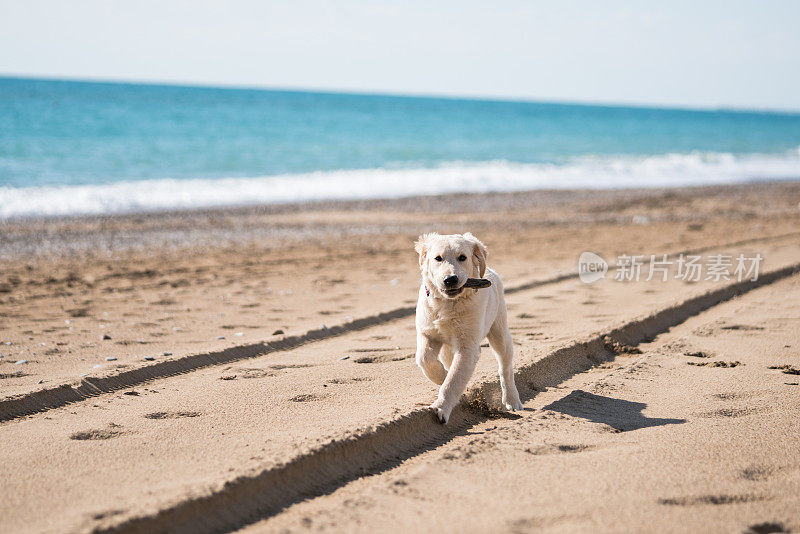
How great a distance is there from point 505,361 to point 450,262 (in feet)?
3.13

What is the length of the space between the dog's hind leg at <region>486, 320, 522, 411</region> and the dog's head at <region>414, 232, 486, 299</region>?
44cm

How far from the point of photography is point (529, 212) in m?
19.3

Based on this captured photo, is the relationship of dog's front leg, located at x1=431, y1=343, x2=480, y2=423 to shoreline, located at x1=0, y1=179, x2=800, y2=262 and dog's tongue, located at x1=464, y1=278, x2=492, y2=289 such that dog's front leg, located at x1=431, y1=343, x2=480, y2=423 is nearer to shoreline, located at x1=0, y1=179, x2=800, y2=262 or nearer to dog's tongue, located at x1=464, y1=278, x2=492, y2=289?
dog's tongue, located at x1=464, y1=278, x2=492, y2=289

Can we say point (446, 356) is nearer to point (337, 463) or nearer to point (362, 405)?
point (362, 405)

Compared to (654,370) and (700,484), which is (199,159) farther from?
(700,484)

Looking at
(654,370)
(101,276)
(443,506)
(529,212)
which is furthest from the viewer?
(529,212)

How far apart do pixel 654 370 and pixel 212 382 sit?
3.44 meters


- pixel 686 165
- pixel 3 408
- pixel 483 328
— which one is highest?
pixel 686 165

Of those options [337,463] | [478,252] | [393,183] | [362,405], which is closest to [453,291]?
[478,252]

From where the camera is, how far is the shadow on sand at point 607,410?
464cm

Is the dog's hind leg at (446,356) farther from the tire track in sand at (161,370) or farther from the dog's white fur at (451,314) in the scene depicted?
the tire track in sand at (161,370)

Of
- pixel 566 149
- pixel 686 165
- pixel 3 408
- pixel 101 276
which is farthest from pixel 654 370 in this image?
pixel 566 149

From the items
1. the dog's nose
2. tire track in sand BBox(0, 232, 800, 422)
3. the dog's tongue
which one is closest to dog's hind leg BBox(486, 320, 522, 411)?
the dog's tongue

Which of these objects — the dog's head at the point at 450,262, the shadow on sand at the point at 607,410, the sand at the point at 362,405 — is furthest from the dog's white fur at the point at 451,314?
the shadow on sand at the point at 607,410
